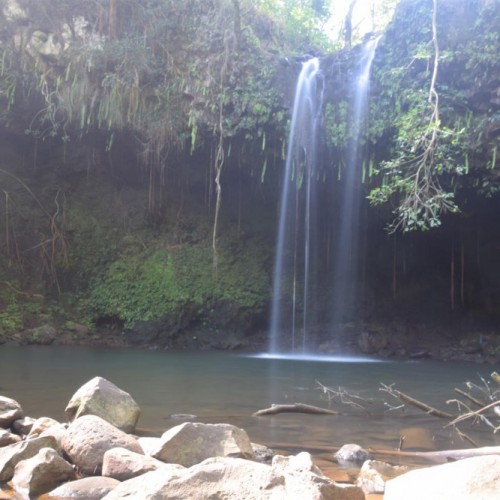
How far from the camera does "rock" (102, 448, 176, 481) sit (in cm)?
315

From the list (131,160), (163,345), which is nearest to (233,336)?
(163,345)

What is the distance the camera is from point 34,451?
11.2 feet

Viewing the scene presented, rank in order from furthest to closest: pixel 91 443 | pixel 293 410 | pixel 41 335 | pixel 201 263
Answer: pixel 201 263 → pixel 41 335 → pixel 293 410 → pixel 91 443

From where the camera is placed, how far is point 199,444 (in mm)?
3523

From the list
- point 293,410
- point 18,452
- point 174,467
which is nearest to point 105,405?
point 18,452

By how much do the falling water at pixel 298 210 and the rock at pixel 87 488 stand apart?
32.9 ft

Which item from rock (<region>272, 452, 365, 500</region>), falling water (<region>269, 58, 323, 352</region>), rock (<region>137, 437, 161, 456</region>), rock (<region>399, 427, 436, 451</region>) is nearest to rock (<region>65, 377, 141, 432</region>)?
rock (<region>137, 437, 161, 456</region>)

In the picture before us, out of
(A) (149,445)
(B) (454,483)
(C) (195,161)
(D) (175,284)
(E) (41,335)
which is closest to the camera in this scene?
(B) (454,483)

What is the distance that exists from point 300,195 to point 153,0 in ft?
18.0

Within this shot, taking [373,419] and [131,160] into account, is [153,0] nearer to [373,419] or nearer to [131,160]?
[131,160]

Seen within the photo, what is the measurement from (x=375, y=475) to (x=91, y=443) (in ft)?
5.32

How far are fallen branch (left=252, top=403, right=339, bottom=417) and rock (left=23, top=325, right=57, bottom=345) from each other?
9.10 metres

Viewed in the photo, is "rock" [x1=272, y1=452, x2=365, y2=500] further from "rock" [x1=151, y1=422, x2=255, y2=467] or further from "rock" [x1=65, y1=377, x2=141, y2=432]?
"rock" [x1=65, y1=377, x2=141, y2=432]

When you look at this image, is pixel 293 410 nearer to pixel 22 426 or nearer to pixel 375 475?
pixel 375 475
